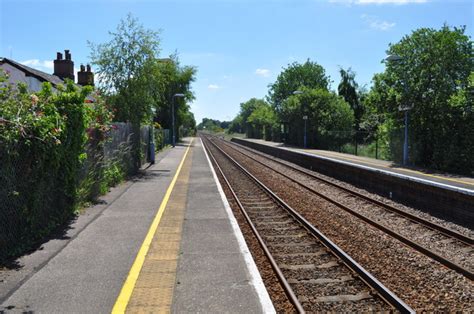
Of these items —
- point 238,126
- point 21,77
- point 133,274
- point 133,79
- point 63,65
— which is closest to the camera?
point 133,274

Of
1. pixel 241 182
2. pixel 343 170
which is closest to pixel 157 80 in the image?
pixel 241 182

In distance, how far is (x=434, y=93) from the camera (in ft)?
81.1

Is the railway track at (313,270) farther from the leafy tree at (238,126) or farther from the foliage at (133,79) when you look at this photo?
the leafy tree at (238,126)

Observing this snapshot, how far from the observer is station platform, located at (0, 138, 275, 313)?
487 centimetres

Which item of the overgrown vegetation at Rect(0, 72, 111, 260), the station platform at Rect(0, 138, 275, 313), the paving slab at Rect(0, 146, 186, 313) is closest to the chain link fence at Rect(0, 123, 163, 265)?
the overgrown vegetation at Rect(0, 72, 111, 260)

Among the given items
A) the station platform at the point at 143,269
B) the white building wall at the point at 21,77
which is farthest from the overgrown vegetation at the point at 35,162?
the white building wall at the point at 21,77

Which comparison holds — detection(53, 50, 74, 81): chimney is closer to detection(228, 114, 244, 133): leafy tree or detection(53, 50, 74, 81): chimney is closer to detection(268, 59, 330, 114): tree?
detection(268, 59, 330, 114): tree

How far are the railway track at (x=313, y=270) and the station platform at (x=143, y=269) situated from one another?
545 mm

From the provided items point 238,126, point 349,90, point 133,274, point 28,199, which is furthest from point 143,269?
point 238,126

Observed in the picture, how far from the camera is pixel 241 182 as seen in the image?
18281mm

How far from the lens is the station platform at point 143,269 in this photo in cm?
487

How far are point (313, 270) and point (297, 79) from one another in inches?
3287

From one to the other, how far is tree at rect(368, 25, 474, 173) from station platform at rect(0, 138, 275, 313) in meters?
17.0

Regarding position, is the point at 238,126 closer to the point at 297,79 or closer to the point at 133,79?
the point at 297,79
